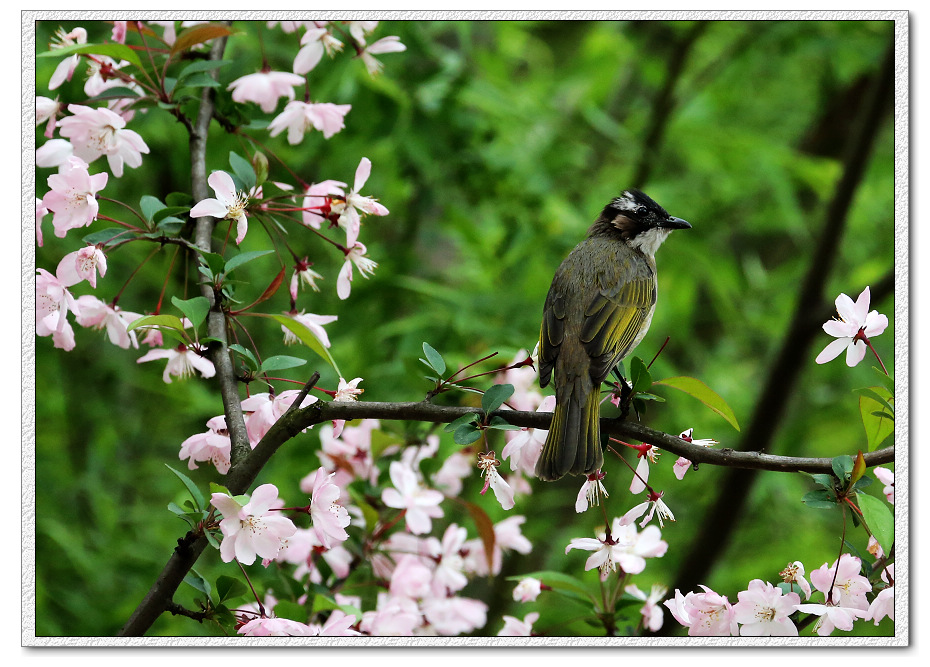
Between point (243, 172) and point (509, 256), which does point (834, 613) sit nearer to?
point (243, 172)

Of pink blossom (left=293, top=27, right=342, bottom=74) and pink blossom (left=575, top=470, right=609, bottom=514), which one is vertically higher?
pink blossom (left=293, top=27, right=342, bottom=74)

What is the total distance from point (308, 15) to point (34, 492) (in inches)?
42.6

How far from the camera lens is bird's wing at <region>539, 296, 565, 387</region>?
1.60 meters

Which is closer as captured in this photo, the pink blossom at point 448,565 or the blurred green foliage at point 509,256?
the pink blossom at point 448,565

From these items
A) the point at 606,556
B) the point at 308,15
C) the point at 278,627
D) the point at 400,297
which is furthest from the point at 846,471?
the point at 400,297

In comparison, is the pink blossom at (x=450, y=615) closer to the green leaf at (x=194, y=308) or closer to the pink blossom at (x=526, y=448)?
the pink blossom at (x=526, y=448)

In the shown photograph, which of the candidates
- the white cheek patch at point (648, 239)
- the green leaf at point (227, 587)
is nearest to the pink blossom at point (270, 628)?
the green leaf at point (227, 587)

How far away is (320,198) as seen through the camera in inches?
56.7

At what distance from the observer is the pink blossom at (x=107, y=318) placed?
4.56ft

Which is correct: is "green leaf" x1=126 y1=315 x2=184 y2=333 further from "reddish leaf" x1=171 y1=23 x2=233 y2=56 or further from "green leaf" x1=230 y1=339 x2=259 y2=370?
"reddish leaf" x1=171 y1=23 x2=233 y2=56

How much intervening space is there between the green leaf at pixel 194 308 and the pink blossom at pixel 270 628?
1.57ft

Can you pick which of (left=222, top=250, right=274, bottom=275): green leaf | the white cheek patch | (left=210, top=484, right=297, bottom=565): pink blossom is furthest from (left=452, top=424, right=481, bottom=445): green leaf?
the white cheek patch

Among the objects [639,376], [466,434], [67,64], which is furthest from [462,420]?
[67,64]

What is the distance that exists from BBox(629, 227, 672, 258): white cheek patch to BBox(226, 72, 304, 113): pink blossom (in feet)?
3.09
